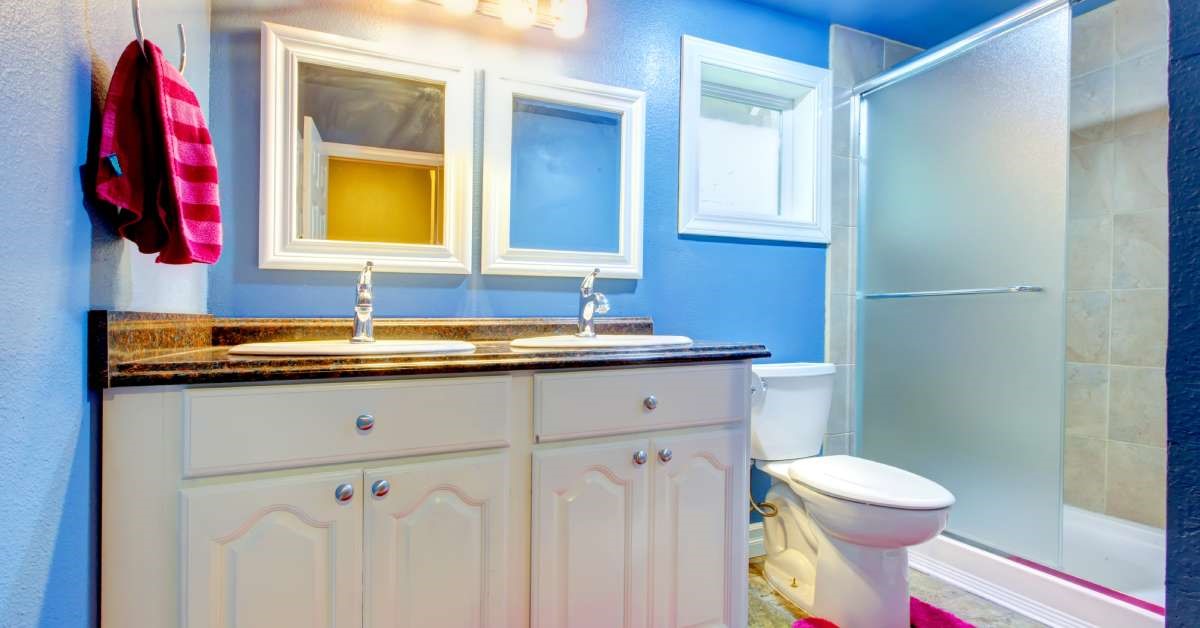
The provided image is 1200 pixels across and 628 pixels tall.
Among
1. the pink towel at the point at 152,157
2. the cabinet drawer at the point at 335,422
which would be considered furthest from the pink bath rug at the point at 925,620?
the pink towel at the point at 152,157

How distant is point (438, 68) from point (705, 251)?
3.57ft

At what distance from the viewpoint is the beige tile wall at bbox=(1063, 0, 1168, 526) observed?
6.85 ft

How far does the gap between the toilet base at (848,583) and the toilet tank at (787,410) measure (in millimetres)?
232

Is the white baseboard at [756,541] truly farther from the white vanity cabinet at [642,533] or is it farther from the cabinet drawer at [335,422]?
the cabinet drawer at [335,422]

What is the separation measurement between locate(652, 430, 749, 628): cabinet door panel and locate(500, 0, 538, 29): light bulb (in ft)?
4.40

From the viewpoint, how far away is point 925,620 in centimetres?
161

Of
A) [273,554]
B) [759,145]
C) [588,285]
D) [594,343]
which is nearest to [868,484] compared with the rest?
[594,343]

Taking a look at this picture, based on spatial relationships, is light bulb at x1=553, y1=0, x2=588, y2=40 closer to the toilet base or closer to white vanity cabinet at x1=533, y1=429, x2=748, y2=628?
white vanity cabinet at x1=533, y1=429, x2=748, y2=628

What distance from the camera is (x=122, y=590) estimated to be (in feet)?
2.88

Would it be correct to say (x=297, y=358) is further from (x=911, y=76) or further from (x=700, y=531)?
(x=911, y=76)

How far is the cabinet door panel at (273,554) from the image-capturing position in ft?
3.01

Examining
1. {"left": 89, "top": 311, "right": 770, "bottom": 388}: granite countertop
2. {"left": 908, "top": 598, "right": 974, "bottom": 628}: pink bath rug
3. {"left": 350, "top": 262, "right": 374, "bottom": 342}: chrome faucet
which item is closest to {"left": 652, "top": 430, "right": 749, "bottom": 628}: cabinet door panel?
{"left": 89, "top": 311, "right": 770, "bottom": 388}: granite countertop

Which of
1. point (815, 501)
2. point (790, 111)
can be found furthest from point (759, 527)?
point (790, 111)

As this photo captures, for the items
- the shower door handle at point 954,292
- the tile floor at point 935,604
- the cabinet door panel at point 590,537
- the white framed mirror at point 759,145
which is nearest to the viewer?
the cabinet door panel at point 590,537
